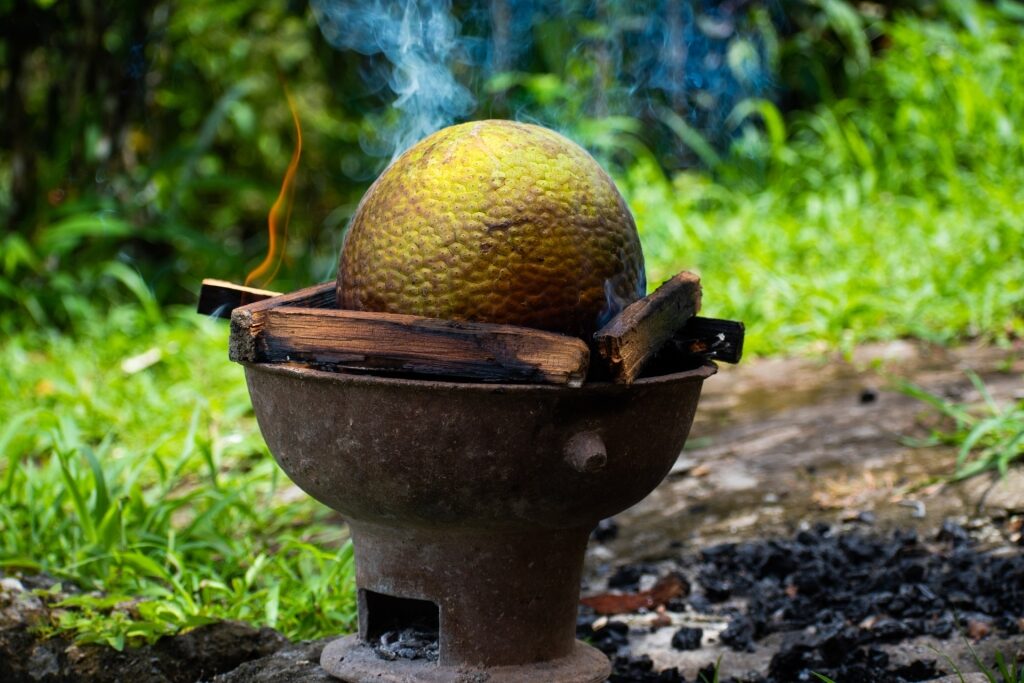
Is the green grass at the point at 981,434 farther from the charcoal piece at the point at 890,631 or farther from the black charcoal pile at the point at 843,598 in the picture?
the charcoal piece at the point at 890,631

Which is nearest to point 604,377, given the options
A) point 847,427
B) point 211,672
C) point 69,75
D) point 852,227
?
point 211,672

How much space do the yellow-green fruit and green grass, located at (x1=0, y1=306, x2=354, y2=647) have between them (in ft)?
3.54

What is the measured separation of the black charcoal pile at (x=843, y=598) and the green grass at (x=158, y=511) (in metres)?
0.95

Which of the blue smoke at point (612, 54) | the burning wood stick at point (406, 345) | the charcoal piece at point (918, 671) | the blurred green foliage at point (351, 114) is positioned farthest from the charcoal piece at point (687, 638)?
the blue smoke at point (612, 54)

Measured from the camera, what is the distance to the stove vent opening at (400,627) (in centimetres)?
251

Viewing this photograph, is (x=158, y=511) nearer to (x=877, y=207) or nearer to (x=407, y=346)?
(x=407, y=346)

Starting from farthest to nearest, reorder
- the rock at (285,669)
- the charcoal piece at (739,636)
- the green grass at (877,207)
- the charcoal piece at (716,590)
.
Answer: the green grass at (877,207) < the charcoal piece at (716,590) < the charcoal piece at (739,636) < the rock at (285,669)

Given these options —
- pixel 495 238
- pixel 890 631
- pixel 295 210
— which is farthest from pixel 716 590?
pixel 295 210

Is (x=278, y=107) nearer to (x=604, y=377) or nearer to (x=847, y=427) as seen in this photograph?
(x=847, y=427)

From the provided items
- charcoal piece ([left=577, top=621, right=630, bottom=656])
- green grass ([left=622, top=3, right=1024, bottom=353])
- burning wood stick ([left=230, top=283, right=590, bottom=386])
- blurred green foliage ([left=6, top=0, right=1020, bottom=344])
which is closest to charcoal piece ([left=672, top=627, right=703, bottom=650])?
charcoal piece ([left=577, top=621, right=630, bottom=656])

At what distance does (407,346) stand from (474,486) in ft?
0.99

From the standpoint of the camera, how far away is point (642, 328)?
2.13 metres

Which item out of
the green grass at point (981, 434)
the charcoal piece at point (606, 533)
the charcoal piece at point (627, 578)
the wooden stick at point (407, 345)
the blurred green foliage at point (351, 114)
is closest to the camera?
the wooden stick at point (407, 345)

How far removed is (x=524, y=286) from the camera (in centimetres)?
220
